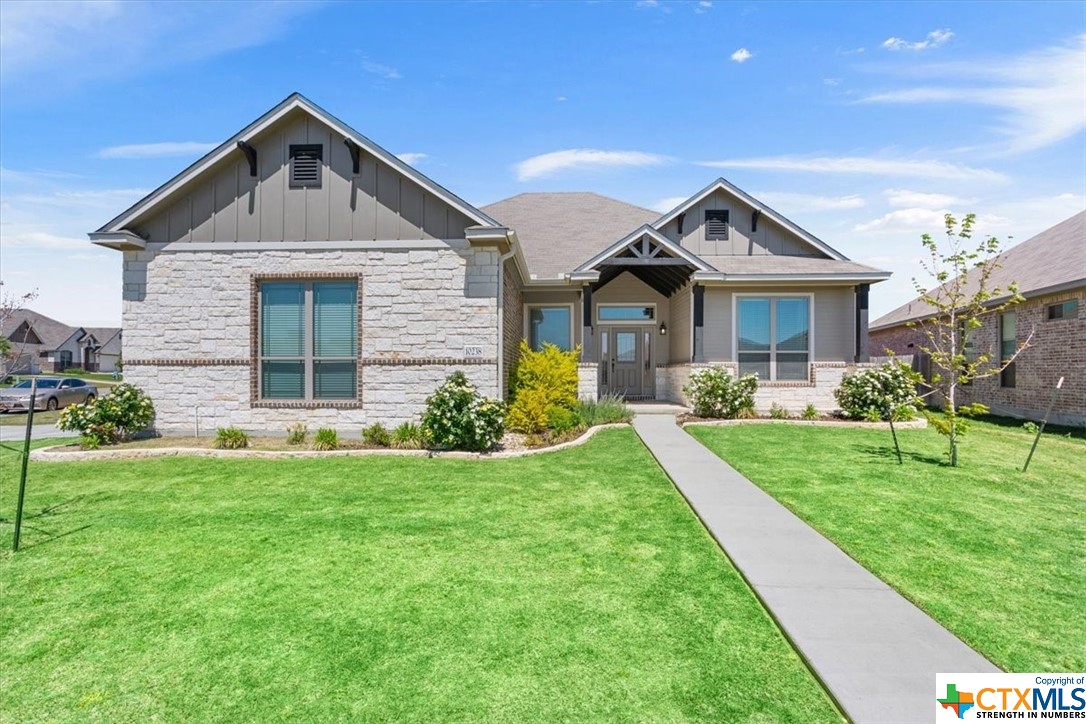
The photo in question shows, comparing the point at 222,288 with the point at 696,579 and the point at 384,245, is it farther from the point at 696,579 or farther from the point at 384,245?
the point at 696,579

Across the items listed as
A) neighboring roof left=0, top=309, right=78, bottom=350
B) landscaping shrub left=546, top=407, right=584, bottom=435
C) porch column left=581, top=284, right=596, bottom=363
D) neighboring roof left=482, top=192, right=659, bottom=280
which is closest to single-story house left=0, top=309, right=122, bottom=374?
neighboring roof left=0, top=309, right=78, bottom=350

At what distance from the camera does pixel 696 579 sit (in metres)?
4.21

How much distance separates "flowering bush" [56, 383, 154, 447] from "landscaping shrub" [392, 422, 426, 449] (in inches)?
206

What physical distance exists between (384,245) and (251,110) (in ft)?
12.9

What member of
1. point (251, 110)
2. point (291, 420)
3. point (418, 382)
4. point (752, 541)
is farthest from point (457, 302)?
point (752, 541)

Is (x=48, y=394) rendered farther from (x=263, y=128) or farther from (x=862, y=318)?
(x=862, y=318)

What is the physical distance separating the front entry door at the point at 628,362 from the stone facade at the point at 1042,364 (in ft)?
24.5

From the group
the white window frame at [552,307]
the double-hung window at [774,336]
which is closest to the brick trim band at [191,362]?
the white window frame at [552,307]

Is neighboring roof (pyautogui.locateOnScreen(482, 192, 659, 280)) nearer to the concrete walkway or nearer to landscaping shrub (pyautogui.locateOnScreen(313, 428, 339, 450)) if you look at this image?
landscaping shrub (pyautogui.locateOnScreen(313, 428, 339, 450))

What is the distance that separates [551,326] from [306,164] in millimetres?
8108

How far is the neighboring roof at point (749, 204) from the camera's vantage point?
1619cm

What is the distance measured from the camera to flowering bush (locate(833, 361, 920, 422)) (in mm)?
→ 12875

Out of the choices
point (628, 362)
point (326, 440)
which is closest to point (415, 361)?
point (326, 440)

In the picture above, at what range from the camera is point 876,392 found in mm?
13062
